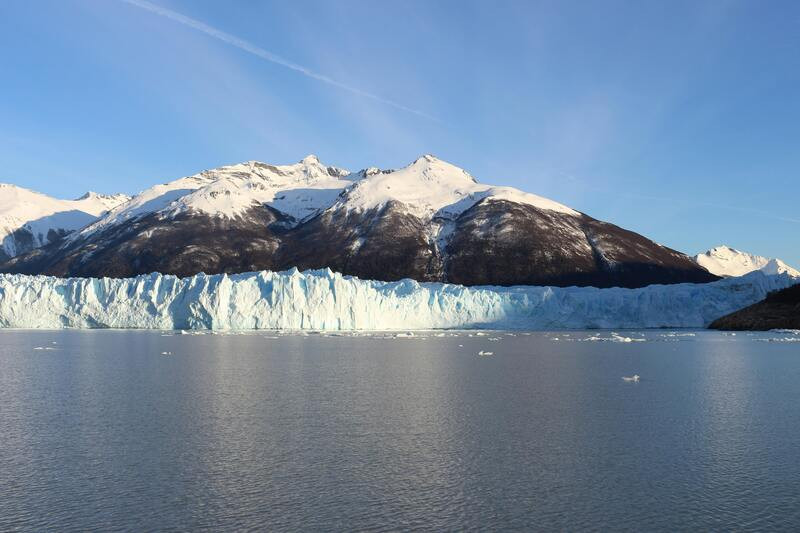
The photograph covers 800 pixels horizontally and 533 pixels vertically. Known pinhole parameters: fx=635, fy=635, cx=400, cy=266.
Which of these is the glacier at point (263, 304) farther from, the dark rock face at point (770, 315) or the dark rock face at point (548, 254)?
the dark rock face at point (548, 254)

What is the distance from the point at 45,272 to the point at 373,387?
417ft

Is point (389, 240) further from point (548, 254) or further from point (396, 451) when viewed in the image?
point (396, 451)

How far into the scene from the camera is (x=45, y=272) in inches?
4872

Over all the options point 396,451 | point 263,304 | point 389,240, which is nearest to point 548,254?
point 389,240

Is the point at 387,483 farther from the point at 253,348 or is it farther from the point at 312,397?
the point at 253,348

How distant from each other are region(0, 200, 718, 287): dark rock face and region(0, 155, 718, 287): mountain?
0.83 feet

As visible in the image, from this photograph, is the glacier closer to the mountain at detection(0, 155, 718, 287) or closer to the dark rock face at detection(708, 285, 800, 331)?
the dark rock face at detection(708, 285, 800, 331)

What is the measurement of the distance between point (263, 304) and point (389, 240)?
73.8 meters

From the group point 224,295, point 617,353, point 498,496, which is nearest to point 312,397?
point 498,496

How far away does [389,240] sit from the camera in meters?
122

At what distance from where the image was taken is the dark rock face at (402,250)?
110875 millimetres

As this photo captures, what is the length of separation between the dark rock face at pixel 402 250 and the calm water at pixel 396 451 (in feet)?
297

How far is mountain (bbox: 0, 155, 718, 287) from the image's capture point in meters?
112

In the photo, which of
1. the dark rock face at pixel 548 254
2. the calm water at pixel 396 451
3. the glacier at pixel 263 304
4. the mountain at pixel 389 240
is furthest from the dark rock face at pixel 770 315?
the mountain at pixel 389 240
